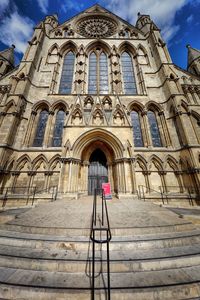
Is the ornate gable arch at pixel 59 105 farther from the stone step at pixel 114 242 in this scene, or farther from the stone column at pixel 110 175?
the stone step at pixel 114 242

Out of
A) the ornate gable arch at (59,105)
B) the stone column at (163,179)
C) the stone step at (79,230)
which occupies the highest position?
the ornate gable arch at (59,105)

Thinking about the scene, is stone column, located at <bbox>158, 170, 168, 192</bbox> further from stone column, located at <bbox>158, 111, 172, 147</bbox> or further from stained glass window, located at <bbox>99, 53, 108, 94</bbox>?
stained glass window, located at <bbox>99, 53, 108, 94</bbox>

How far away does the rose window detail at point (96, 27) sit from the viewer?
59.5ft

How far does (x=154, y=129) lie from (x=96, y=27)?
63.2 feet

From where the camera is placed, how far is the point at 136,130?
39.4 ft

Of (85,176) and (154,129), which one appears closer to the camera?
(85,176)

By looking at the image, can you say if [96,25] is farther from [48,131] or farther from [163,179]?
[163,179]

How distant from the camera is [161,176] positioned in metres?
10.2

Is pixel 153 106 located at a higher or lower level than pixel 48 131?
higher

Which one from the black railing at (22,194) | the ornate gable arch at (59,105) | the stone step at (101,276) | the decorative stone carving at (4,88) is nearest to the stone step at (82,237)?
the stone step at (101,276)

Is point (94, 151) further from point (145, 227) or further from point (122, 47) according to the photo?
point (122, 47)

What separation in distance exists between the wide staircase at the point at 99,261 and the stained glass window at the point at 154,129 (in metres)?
8.78

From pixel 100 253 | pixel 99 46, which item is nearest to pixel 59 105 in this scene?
pixel 99 46

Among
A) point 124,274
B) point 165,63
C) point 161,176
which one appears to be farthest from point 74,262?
point 165,63
